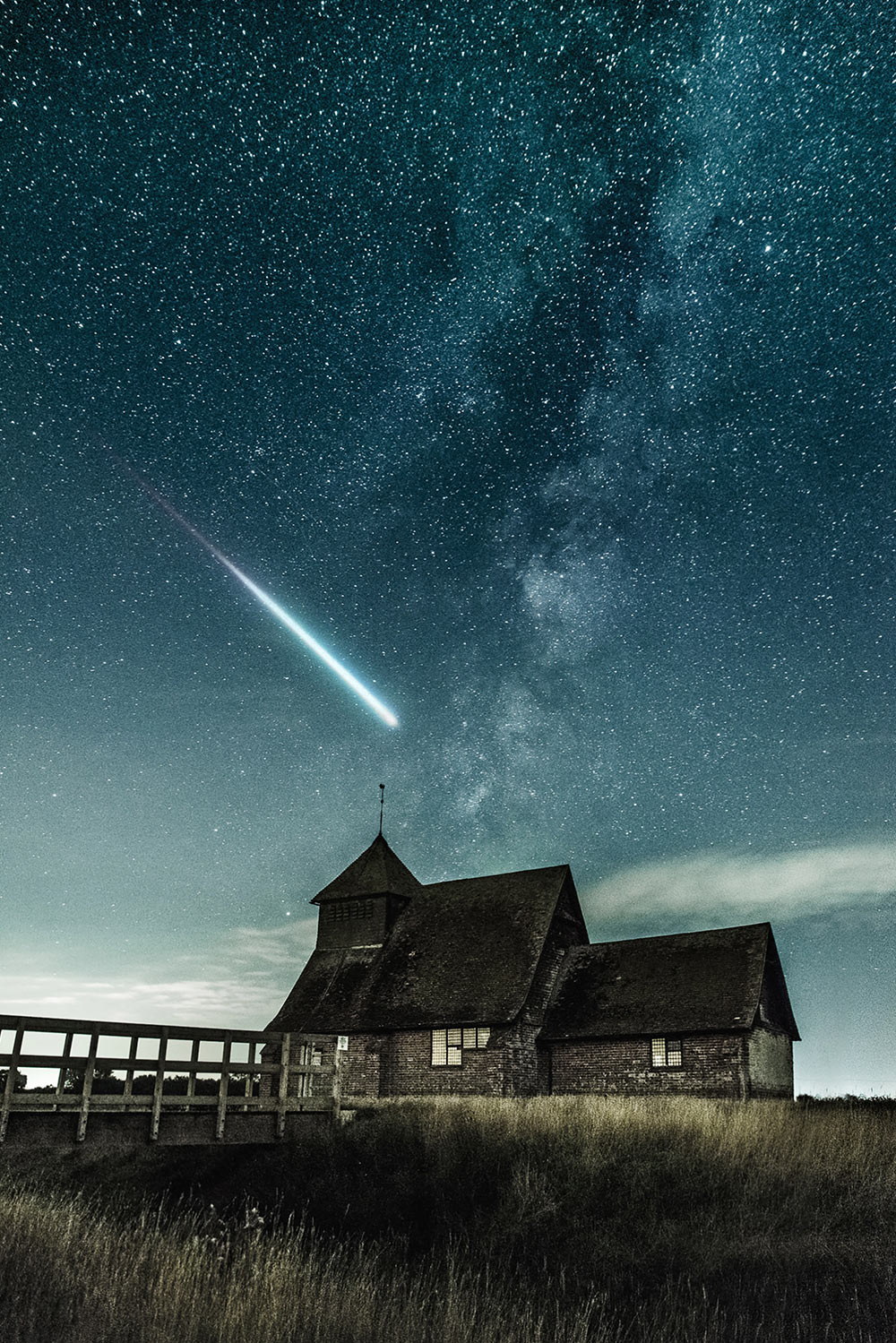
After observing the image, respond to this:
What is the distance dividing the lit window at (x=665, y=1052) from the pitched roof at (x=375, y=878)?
1398 centimetres

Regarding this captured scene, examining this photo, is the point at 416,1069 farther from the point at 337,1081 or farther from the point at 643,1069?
the point at 337,1081

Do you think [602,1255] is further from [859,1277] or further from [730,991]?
[730,991]

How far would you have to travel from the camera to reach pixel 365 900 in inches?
1615

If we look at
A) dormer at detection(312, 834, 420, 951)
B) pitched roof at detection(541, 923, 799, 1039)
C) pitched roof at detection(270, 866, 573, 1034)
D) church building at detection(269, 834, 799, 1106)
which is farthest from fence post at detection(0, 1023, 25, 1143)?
dormer at detection(312, 834, 420, 951)

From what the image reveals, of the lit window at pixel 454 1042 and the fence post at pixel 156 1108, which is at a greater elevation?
the lit window at pixel 454 1042

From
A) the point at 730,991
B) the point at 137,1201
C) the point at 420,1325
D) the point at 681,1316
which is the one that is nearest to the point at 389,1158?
the point at 137,1201

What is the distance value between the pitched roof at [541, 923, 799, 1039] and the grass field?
216 inches

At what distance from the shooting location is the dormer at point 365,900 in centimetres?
4041

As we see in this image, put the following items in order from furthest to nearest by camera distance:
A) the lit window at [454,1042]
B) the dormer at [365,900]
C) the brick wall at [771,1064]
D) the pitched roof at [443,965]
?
1. the dormer at [365,900]
2. the pitched roof at [443,965]
3. the lit window at [454,1042]
4. the brick wall at [771,1064]

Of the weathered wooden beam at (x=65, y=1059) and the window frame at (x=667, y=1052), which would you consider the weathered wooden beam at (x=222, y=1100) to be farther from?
the window frame at (x=667, y=1052)

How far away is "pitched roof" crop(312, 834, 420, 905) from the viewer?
4091cm

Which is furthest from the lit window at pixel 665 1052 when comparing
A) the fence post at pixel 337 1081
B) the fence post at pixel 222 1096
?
the fence post at pixel 222 1096

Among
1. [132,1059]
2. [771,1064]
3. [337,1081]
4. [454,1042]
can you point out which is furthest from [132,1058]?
[771,1064]

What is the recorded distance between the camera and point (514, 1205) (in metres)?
16.7
